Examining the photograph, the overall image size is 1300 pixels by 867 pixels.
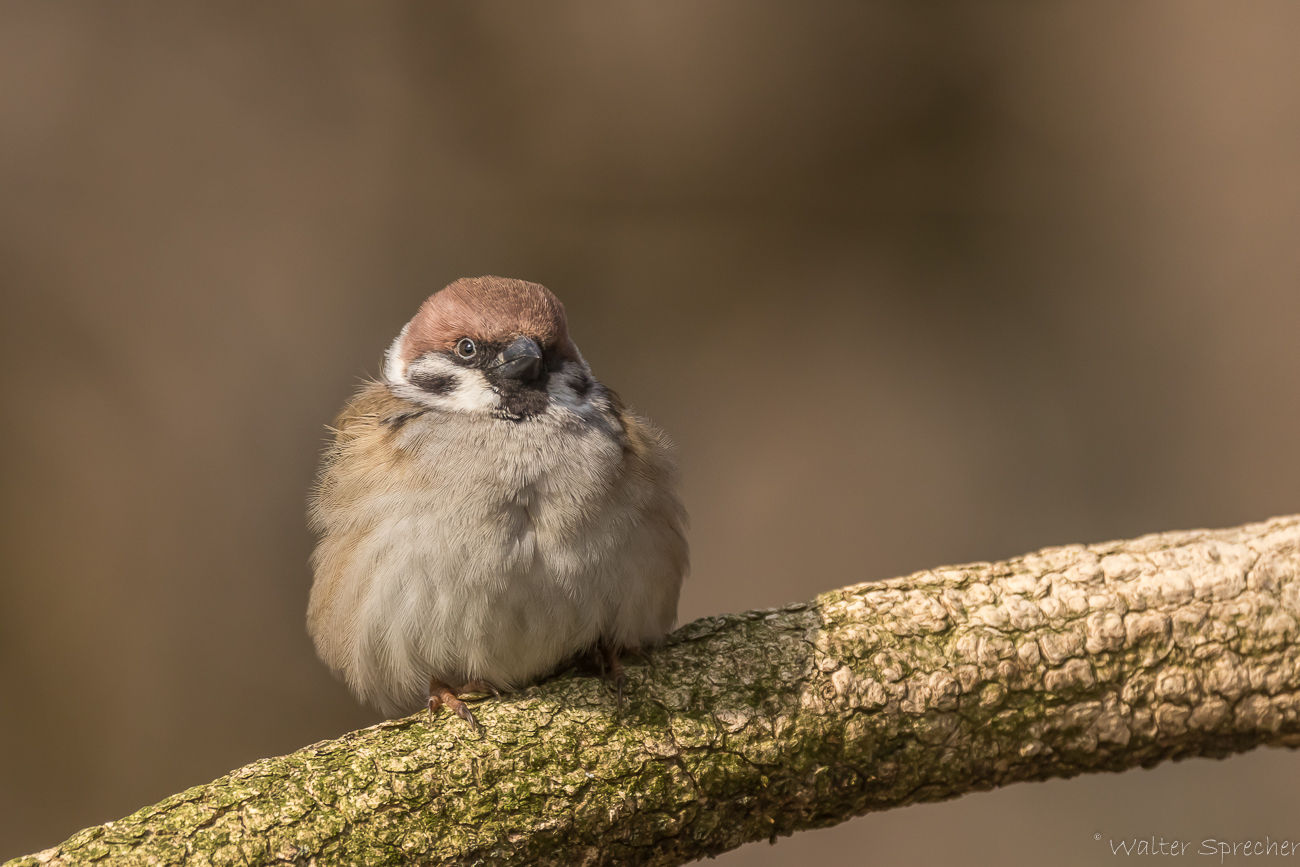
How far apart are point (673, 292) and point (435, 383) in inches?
143

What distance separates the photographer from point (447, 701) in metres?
2.51

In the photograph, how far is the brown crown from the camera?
2760 millimetres

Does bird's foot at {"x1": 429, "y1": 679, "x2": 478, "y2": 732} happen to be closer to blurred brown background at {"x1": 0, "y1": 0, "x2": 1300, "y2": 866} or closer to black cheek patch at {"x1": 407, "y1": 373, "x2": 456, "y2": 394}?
black cheek patch at {"x1": 407, "y1": 373, "x2": 456, "y2": 394}

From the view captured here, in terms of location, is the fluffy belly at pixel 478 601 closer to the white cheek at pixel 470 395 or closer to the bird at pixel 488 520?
the bird at pixel 488 520

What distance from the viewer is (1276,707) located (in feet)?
8.77

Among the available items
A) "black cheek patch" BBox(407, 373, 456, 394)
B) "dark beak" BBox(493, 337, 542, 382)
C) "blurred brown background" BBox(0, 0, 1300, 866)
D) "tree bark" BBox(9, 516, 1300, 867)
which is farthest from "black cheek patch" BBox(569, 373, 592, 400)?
"blurred brown background" BBox(0, 0, 1300, 866)

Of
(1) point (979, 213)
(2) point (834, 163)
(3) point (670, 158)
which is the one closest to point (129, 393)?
(3) point (670, 158)

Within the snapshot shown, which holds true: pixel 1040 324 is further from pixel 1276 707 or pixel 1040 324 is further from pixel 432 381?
pixel 432 381

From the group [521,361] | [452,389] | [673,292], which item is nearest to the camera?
[521,361]

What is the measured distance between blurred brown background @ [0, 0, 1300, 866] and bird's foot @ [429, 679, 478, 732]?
3310 mm

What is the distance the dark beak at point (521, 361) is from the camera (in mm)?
2707

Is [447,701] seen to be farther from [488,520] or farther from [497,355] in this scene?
[497,355]

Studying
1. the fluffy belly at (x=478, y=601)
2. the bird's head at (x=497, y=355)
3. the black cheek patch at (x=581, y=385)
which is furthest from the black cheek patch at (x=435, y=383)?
the fluffy belly at (x=478, y=601)

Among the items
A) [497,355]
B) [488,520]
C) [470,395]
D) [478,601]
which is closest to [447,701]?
[478,601]
